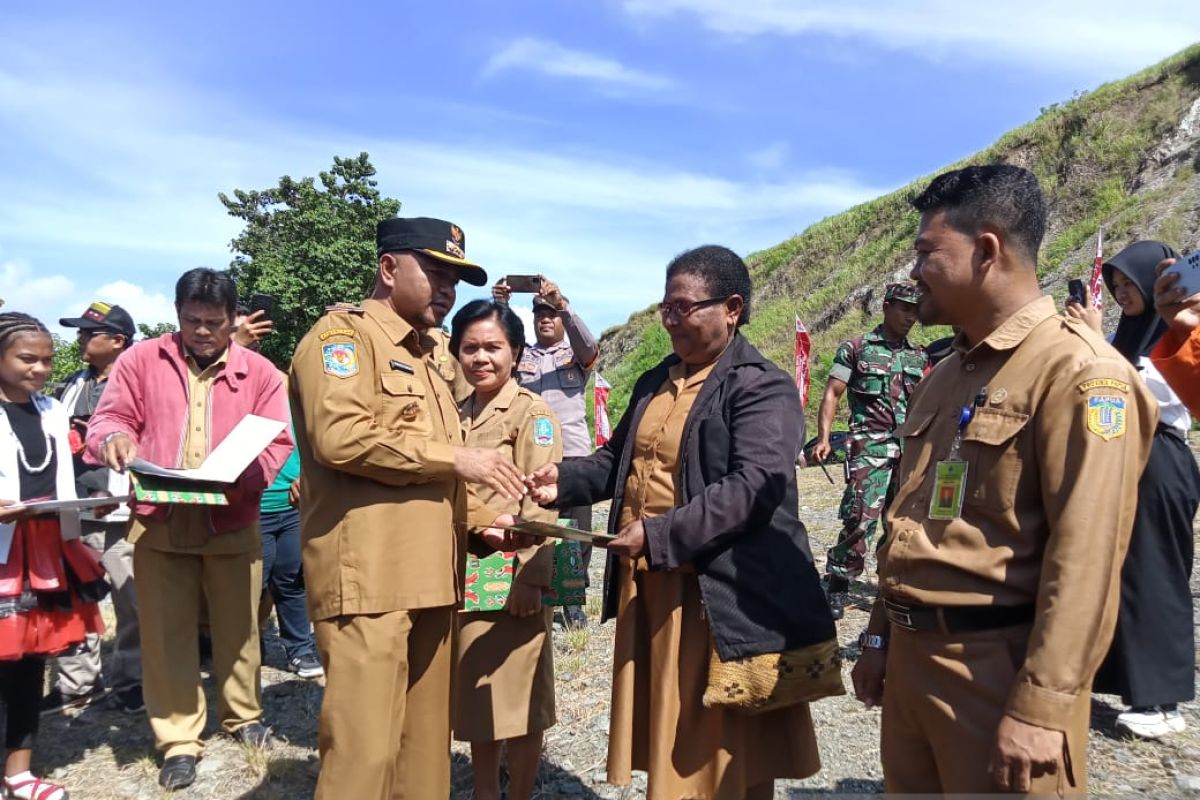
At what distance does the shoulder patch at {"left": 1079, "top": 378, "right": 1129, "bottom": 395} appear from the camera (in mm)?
1848

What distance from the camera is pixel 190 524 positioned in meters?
4.21

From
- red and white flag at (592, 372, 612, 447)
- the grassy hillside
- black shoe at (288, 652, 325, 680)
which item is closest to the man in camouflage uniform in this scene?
black shoe at (288, 652, 325, 680)

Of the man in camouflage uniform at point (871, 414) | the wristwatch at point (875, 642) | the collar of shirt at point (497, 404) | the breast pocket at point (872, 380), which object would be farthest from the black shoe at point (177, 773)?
the breast pocket at point (872, 380)

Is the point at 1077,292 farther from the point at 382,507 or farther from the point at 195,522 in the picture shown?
the point at 195,522

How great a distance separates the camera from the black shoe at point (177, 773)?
4.05 meters

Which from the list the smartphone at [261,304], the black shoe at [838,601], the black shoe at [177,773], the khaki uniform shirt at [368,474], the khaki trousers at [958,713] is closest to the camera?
the khaki trousers at [958,713]

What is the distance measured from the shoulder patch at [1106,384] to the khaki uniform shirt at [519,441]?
2145mm

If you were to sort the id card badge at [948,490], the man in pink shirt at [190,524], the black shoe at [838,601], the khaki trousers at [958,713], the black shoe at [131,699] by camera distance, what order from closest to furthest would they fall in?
1. the khaki trousers at [958,713]
2. the id card badge at [948,490]
3. the man in pink shirt at [190,524]
4. the black shoe at [131,699]
5. the black shoe at [838,601]

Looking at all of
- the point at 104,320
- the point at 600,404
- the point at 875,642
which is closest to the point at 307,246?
the point at 600,404

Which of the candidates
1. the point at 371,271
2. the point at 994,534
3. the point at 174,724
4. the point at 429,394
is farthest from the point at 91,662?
the point at 371,271

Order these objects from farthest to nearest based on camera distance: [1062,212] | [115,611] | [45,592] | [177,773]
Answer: [1062,212]
[115,611]
[177,773]
[45,592]

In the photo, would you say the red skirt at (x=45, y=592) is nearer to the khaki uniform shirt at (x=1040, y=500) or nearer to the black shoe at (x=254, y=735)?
the black shoe at (x=254, y=735)

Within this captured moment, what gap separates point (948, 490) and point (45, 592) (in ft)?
12.5

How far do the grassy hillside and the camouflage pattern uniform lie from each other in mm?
12523
